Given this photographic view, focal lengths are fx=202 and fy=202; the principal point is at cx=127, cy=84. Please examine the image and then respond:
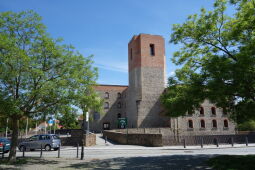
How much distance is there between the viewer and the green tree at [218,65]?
828cm

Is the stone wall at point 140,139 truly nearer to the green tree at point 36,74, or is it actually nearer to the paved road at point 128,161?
the paved road at point 128,161

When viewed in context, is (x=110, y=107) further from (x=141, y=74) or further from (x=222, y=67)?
(x=222, y=67)

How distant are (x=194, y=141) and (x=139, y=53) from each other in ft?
93.5

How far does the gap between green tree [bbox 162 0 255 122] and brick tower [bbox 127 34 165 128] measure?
32681mm

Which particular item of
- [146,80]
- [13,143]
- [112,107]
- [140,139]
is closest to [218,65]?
[13,143]

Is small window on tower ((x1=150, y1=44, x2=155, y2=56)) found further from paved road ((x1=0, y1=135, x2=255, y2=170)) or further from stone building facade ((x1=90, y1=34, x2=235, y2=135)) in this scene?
paved road ((x1=0, y1=135, x2=255, y2=170))

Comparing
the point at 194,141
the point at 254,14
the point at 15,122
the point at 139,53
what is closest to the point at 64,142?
the point at 15,122

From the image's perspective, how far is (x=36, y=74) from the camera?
10.3 m

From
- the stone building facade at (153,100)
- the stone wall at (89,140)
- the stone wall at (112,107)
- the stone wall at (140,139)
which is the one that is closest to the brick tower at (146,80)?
the stone building facade at (153,100)

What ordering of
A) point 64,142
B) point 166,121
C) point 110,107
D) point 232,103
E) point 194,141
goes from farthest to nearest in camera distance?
point 110,107
point 166,121
point 64,142
point 194,141
point 232,103

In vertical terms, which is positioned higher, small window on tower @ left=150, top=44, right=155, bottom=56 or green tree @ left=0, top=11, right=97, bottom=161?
small window on tower @ left=150, top=44, right=155, bottom=56

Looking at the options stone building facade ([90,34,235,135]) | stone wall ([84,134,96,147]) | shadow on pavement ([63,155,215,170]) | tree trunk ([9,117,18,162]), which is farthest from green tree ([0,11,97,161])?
stone building facade ([90,34,235,135])

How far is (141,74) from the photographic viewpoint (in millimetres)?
45719

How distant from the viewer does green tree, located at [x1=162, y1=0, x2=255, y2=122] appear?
828 cm
